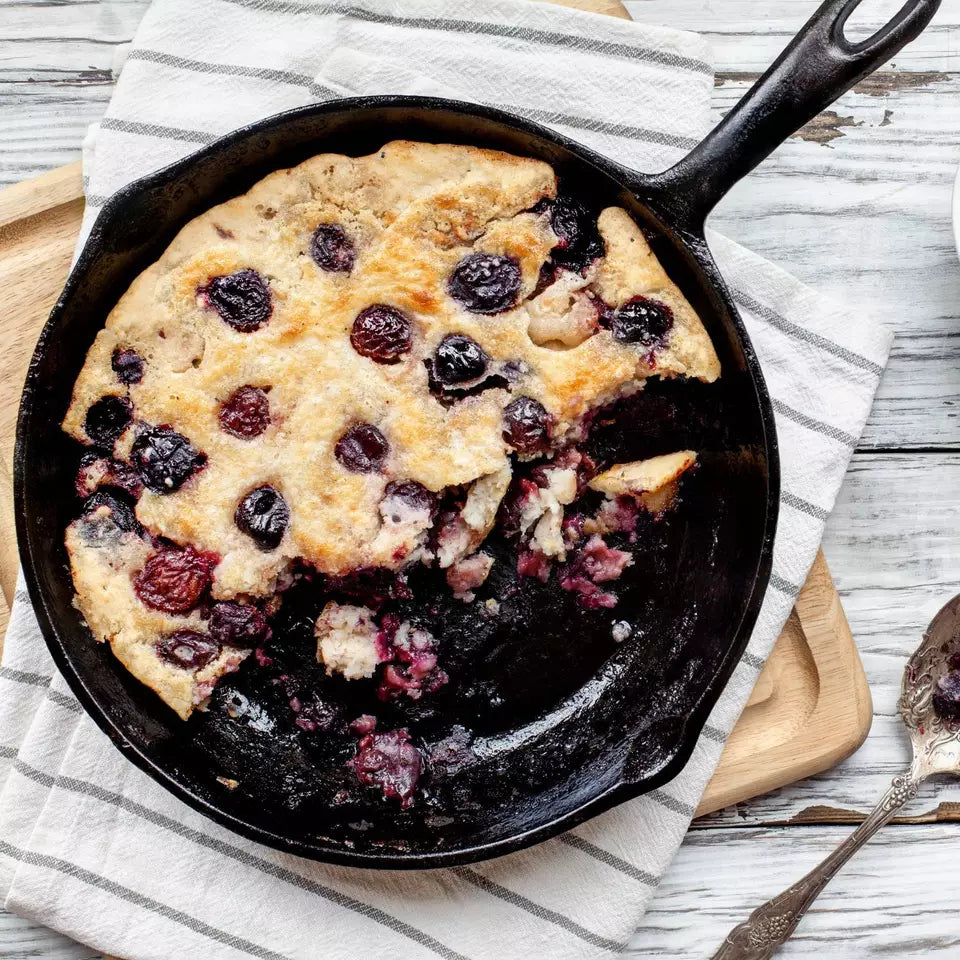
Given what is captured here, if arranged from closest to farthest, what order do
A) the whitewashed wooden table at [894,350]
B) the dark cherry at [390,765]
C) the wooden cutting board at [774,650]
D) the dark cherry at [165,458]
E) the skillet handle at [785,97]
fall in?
the skillet handle at [785,97] < the dark cherry at [165,458] < the dark cherry at [390,765] < the wooden cutting board at [774,650] < the whitewashed wooden table at [894,350]

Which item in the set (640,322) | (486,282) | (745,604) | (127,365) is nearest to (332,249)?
(486,282)

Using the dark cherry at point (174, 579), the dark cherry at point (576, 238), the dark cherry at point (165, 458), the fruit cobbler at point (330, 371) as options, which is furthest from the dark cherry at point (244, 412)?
the dark cherry at point (576, 238)

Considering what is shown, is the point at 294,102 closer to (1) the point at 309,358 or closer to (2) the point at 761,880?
(1) the point at 309,358

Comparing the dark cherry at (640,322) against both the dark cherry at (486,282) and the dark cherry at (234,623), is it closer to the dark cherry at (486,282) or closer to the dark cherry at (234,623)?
the dark cherry at (486,282)

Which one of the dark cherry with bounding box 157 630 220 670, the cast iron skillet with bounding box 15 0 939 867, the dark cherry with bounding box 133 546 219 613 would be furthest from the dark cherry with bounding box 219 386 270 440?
the dark cherry with bounding box 157 630 220 670

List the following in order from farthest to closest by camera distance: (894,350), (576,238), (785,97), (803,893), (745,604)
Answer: (894,350)
(803,893)
(576,238)
(745,604)
(785,97)

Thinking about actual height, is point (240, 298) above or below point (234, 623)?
above

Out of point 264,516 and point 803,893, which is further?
point 803,893

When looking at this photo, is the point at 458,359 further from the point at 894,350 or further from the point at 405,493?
the point at 894,350
